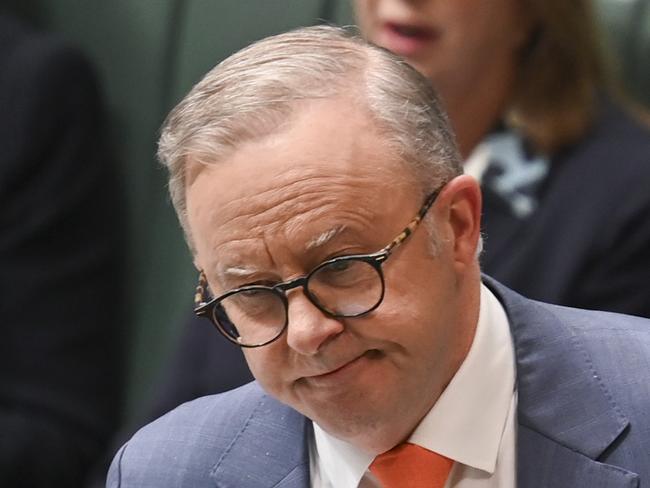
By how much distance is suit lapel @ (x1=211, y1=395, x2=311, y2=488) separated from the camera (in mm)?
1033

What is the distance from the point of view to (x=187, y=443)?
1.06m

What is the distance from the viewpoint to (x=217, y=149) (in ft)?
3.01

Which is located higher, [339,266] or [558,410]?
[339,266]

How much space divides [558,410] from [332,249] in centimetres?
24

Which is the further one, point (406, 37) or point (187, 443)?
point (406, 37)

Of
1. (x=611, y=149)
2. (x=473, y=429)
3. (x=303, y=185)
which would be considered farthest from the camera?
(x=611, y=149)

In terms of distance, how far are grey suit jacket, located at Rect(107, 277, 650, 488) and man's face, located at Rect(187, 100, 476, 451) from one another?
3.8 inches

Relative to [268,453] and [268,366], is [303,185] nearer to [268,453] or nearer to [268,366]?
[268,366]

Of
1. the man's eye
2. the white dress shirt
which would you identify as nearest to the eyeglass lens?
the man's eye

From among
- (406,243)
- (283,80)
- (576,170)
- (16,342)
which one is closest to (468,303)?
(406,243)

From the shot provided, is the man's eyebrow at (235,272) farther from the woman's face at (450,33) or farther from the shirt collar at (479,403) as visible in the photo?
the woman's face at (450,33)

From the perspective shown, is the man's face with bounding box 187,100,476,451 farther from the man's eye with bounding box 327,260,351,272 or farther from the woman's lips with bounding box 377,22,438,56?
the woman's lips with bounding box 377,22,438,56

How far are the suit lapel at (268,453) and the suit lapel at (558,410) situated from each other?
0.17 meters

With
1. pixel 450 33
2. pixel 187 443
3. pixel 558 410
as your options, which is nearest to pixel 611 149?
pixel 450 33
